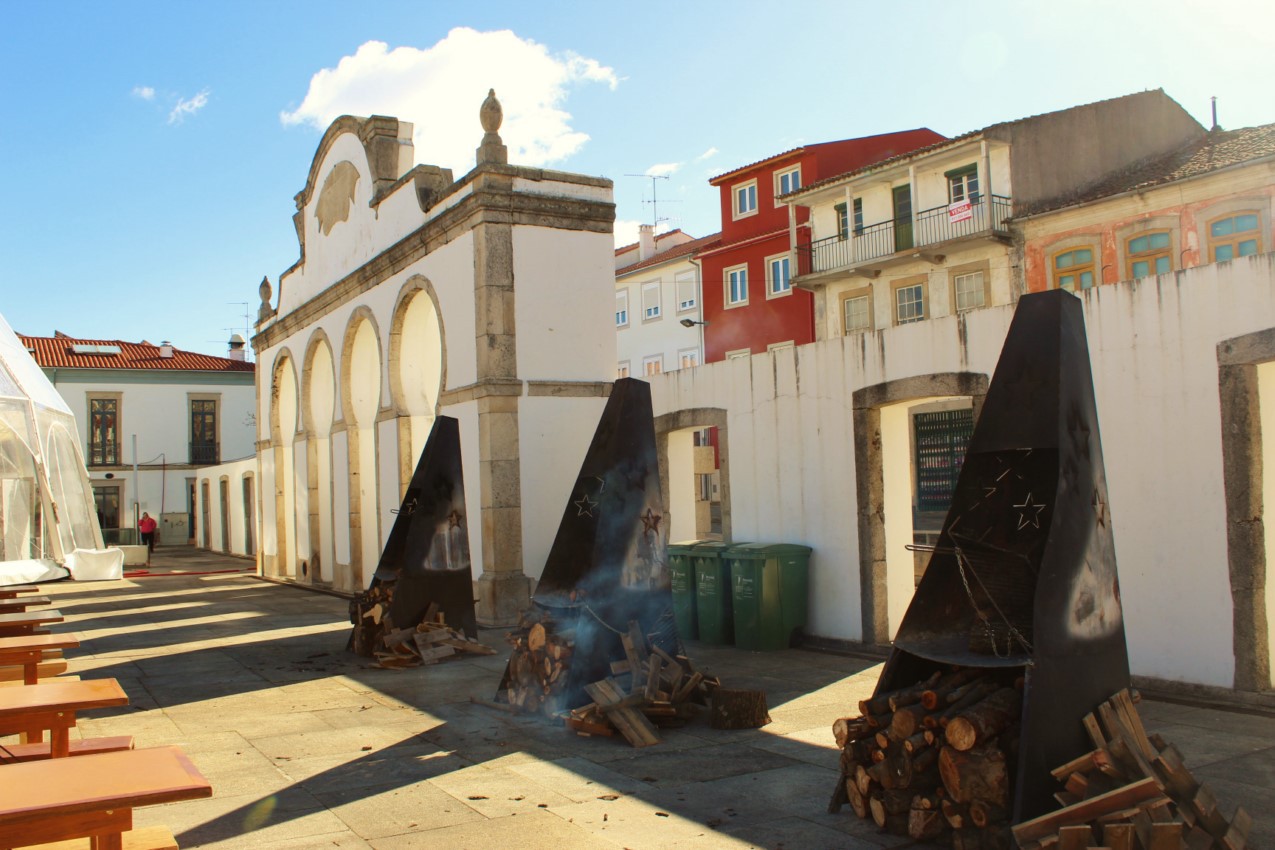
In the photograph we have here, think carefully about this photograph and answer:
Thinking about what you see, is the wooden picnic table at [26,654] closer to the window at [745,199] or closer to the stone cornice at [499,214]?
the stone cornice at [499,214]

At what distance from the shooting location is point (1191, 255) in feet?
74.9

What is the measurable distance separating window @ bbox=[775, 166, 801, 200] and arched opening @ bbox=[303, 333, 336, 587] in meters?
17.4

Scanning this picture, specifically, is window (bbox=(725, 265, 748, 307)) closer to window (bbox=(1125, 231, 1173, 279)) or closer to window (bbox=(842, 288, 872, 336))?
window (bbox=(842, 288, 872, 336))

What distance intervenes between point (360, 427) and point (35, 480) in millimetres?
12386

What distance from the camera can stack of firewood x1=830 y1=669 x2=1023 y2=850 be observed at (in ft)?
16.7

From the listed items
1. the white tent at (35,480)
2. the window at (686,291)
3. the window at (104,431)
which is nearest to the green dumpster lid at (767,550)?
the white tent at (35,480)

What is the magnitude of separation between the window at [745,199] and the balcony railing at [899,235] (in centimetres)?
467

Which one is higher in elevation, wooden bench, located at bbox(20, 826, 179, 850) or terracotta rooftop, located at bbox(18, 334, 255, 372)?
terracotta rooftop, located at bbox(18, 334, 255, 372)

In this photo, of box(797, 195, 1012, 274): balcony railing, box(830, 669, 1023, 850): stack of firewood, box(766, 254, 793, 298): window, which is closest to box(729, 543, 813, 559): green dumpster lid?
box(830, 669, 1023, 850): stack of firewood

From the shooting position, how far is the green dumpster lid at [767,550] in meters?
11.3

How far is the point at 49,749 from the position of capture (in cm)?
541

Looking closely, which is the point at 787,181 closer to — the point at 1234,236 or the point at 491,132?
the point at 1234,236

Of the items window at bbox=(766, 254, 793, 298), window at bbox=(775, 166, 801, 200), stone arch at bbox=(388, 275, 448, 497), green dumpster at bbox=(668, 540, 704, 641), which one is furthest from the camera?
window at bbox=(766, 254, 793, 298)

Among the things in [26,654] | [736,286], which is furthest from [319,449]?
[736,286]
